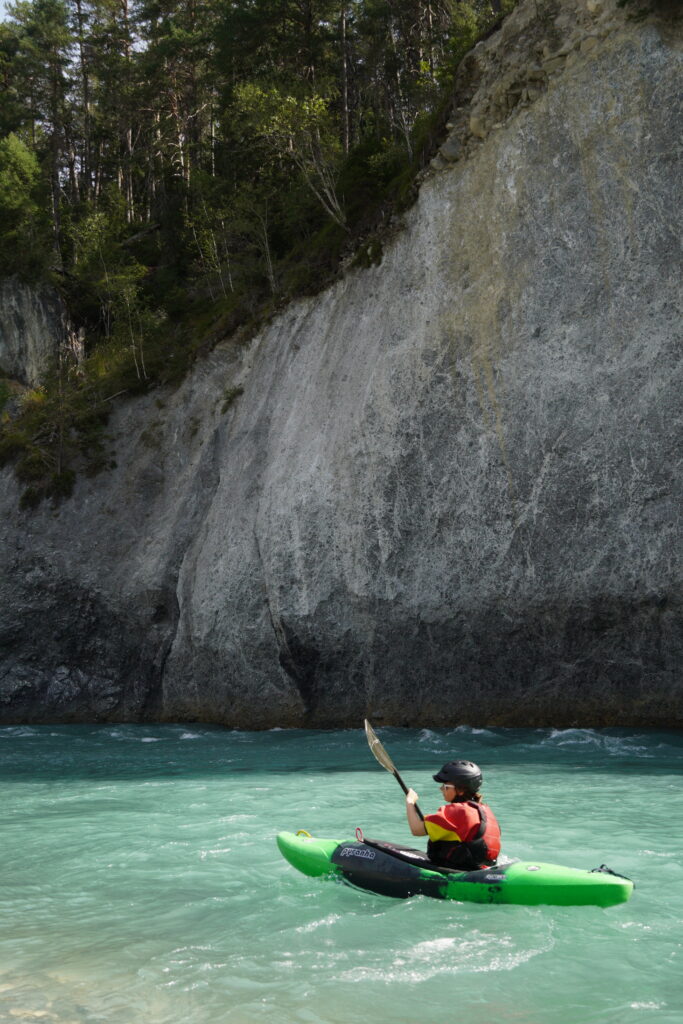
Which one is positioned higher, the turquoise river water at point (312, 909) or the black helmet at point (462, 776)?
the black helmet at point (462, 776)

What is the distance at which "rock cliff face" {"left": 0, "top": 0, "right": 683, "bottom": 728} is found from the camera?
58.0 ft

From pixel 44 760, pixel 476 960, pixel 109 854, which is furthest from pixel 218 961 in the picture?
pixel 44 760

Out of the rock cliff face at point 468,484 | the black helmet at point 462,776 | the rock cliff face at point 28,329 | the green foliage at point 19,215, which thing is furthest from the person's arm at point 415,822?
the green foliage at point 19,215

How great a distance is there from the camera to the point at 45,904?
871 cm

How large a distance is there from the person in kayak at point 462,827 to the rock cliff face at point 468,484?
30.0 feet

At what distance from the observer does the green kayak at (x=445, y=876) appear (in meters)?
7.96

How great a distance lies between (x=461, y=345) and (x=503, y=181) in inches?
141

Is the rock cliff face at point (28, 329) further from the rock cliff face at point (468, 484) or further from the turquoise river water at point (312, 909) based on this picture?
the turquoise river water at point (312, 909)

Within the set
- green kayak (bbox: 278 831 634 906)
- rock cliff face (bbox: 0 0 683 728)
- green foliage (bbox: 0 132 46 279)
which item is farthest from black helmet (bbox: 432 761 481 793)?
green foliage (bbox: 0 132 46 279)

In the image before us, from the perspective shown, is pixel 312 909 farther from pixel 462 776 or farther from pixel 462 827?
pixel 462 776

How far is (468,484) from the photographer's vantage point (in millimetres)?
19266

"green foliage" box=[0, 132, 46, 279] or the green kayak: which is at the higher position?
"green foliage" box=[0, 132, 46, 279]

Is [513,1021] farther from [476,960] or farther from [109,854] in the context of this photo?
[109,854]

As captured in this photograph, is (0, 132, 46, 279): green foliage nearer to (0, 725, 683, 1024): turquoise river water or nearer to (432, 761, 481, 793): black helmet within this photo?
(0, 725, 683, 1024): turquoise river water
